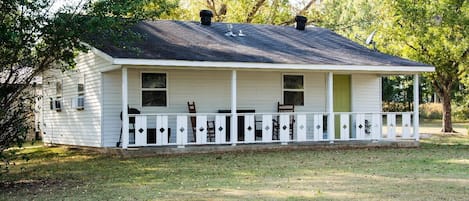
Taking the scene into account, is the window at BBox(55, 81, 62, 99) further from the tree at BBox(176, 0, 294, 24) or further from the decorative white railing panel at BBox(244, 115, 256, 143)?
the tree at BBox(176, 0, 294, 24)

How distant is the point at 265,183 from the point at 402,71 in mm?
8359

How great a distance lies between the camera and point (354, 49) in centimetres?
1841

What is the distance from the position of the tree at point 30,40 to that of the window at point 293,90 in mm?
7426

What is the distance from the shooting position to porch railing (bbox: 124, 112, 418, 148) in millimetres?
14570

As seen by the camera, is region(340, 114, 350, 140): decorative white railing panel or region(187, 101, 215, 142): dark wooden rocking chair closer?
region(187, 101, 215, 142): dark wooden rocking chair

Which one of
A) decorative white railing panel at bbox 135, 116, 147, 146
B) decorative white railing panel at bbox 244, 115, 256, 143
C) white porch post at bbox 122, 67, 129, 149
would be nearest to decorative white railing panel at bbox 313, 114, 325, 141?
decorative white railing panel at bbox 244, 115, 256, 143

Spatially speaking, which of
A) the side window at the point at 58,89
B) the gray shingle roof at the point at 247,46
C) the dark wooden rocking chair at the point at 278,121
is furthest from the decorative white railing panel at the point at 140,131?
the side window at the point at 58,89

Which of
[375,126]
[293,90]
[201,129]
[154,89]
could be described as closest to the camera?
[201,129]

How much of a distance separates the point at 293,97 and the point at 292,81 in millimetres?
481

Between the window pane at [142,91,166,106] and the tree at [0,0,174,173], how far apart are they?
484 cm

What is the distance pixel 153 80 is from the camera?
16297mm

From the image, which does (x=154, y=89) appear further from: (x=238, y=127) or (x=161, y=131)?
(x=238, y=127)

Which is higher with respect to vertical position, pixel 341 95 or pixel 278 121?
pixel 341 95

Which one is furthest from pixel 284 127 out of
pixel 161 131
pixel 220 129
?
pixel 161 131
